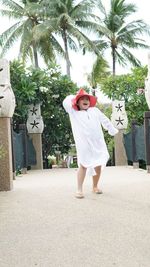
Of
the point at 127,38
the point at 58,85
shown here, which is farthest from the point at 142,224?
the point at 127,38

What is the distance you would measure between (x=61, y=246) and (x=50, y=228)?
0.59m

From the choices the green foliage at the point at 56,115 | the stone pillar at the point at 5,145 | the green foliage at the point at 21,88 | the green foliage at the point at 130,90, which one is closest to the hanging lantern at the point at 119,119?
the green foliage at the point at 130,90

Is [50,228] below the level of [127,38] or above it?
below

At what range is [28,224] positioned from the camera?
4145mm

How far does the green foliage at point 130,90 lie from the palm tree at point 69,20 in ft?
34.9

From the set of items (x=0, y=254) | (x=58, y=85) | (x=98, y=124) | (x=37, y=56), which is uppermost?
(x=37, y=56)

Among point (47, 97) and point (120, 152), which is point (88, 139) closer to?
point (120, 152)

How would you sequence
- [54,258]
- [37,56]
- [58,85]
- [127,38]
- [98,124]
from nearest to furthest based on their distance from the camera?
1. [54,258]
2. [98,124]
3. [58,85]
4. [37,56]
5. [127,38]

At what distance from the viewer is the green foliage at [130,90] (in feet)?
51.4

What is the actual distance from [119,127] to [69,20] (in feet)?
47.1

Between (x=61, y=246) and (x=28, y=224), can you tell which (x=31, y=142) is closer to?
(x=28, y=224)

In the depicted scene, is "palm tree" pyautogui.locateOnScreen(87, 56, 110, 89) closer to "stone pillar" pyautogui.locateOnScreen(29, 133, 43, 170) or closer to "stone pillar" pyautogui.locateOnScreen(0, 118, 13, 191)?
"stone pillar" pyautogui.locateOnScreen(29, 133, 43, 170)

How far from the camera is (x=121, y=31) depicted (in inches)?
1238

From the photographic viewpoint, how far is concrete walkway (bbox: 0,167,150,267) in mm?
3043
